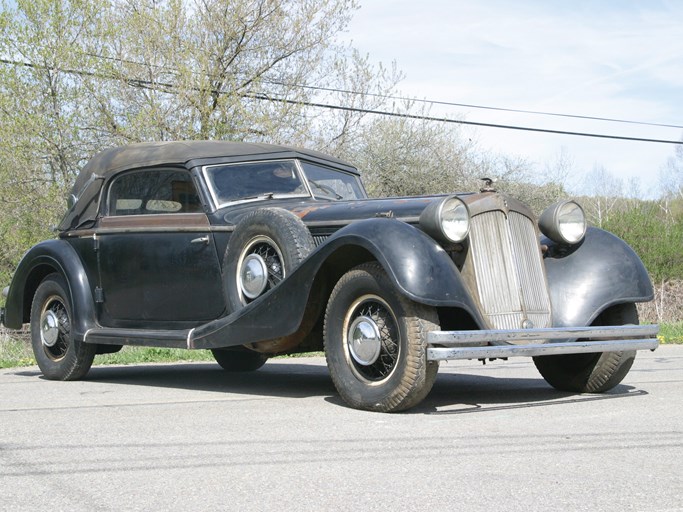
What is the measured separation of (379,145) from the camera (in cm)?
2711

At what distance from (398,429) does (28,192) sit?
63.1 ft

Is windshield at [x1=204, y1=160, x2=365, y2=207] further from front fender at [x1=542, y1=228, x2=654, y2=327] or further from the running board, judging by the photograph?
front fender at [x1=542, y1=228, x2=654, y2=327]

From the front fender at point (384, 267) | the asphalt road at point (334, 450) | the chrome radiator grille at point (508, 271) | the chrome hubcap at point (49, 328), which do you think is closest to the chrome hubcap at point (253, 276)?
the front fender at point (384, 267)

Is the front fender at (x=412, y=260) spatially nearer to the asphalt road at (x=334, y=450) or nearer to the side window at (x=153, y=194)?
the asphalt road at (x=334, y=450)

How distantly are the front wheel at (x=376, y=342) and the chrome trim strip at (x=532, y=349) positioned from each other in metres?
0.17

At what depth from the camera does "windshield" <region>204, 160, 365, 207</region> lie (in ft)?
24.6

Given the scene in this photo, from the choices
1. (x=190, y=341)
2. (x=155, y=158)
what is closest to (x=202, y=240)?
(x=190, y=341)

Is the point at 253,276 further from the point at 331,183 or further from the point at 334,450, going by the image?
the point at 334,450

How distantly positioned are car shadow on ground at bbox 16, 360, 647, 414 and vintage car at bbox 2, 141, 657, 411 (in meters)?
0.27

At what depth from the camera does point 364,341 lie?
5.80 meters

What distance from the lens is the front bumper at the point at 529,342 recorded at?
17.6ft

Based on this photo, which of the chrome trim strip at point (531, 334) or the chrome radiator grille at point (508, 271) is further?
the chrome radiator grille at point (508, 271)

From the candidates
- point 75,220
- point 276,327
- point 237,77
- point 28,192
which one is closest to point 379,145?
point 237,77

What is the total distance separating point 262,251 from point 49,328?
2.68 metres
